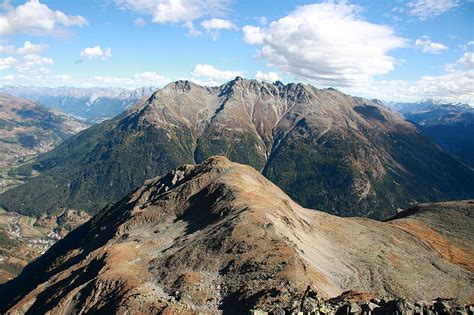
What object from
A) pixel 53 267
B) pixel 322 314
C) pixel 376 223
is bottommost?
pixel 53 267

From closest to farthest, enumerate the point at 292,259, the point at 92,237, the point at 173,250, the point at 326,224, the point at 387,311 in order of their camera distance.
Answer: the point at 387,311
the point at 292,259
the point at 173,250
the point at 326,224
the point at 92,237

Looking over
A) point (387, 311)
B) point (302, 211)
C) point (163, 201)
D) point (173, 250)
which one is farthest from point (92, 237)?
point (387, 311)

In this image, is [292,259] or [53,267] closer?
[292,259]

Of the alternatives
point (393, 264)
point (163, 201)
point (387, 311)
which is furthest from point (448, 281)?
point (163, 201)

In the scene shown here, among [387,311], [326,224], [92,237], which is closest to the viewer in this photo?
[387,311]

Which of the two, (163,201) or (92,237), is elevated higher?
(163,201)

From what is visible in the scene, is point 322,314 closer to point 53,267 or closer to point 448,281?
point 448,281
